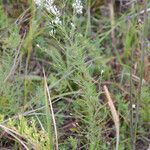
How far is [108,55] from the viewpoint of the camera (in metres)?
2.31

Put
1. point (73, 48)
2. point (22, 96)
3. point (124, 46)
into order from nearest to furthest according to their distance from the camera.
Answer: point (73, 48) < point (22, 96) < point (124, 46)

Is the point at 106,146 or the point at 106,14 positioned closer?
the point at 106,146

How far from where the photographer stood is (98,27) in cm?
244

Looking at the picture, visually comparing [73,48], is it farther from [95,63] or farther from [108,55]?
[108,55]

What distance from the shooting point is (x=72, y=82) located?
2072mm

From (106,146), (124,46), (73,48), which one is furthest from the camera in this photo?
(124,46)

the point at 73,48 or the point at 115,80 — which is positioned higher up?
the point at 73,48

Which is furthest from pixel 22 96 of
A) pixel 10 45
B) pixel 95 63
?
pixel 95 63

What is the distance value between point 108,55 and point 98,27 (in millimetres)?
218

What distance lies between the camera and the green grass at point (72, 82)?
5.34 ft

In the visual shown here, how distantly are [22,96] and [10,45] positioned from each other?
258mm

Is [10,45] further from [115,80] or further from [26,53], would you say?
[115,80]

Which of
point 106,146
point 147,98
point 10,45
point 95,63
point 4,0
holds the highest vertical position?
point 4,0

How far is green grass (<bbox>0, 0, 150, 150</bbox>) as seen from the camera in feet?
5.34
